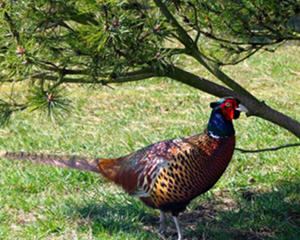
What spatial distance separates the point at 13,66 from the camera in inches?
93.5

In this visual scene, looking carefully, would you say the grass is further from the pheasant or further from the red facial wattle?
the red facial wattle

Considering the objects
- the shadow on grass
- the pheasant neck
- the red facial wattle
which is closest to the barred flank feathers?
the shadow on grass

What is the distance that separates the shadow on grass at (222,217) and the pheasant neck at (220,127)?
672 mm

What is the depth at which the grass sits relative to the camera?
11.4 ft

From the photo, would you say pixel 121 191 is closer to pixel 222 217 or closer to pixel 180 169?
pixel 222 217

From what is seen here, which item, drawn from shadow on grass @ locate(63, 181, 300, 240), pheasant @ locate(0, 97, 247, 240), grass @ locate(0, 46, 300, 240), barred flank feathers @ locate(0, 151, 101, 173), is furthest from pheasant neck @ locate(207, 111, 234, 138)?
barred flank feathers @ locate(0, 151, 101, 173)

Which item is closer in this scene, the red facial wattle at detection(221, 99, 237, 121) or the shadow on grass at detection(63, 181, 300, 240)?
the red facial wattle at detection(221, 99, 237, 121)

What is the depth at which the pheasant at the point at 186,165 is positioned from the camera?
308 cm

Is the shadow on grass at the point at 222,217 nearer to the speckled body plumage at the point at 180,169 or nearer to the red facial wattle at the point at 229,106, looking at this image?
the speckled body plumage at the point at 180,169

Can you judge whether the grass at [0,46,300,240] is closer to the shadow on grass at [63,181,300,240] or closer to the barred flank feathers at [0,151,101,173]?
the shadow on grass at [63,181,300,240]

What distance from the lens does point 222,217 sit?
3.63m

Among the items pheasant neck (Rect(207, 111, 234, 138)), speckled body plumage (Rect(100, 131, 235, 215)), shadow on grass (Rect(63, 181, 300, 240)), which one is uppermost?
pheasant neck (Rect(207, 111, 234, 138))

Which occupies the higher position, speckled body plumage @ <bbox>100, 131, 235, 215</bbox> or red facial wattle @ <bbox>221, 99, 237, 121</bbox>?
red facial wattle @ <bbox>221, 99, 237, 121</bbox>

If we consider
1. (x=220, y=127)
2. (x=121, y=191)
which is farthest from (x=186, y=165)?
(x=121, y=191)
